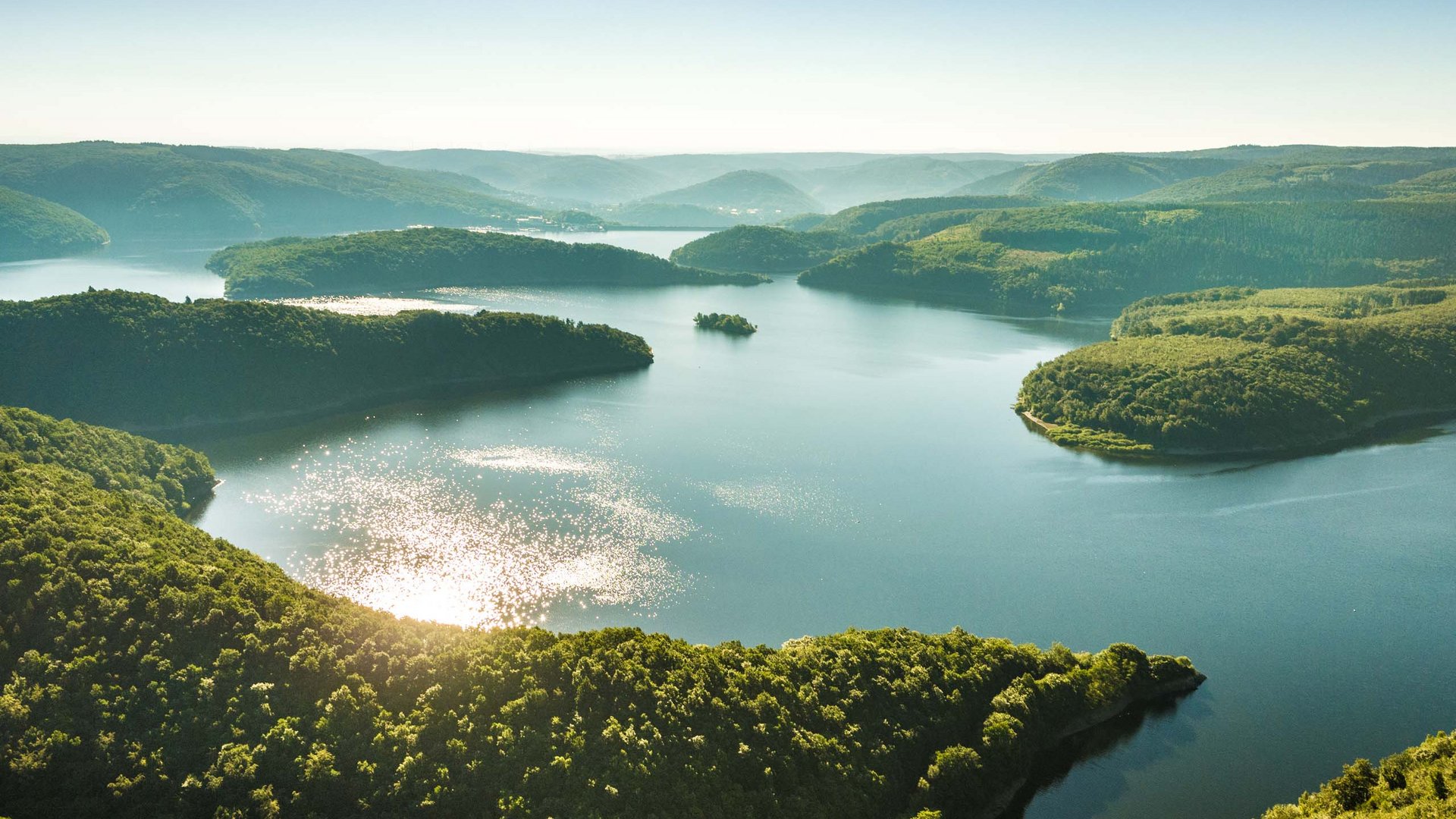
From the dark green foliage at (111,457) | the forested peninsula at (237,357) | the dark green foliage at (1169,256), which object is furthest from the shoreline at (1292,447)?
the dark green foliage at (1169,256)

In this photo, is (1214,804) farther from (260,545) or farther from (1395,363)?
(1395,363)

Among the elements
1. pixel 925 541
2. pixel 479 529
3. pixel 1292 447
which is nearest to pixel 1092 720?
pixel 925 541

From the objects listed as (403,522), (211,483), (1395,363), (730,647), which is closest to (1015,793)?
(730,647)

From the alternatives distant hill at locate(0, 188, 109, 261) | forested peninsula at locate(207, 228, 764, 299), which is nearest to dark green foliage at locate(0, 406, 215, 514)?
forested peninsula at locate(207, 228, 764, 299)

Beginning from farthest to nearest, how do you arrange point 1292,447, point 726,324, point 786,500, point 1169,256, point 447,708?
point 1169,256, point 726,324, point 1292,447, point 786,500, point 447,708

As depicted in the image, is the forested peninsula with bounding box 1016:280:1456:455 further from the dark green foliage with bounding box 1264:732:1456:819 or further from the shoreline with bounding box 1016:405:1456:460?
the dark green foliage with bounding box 1264:732:1456:819

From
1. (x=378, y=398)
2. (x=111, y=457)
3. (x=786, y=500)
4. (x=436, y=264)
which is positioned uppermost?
(x=436, y=264)

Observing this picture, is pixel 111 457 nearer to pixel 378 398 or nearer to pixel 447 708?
pixel 378 398
